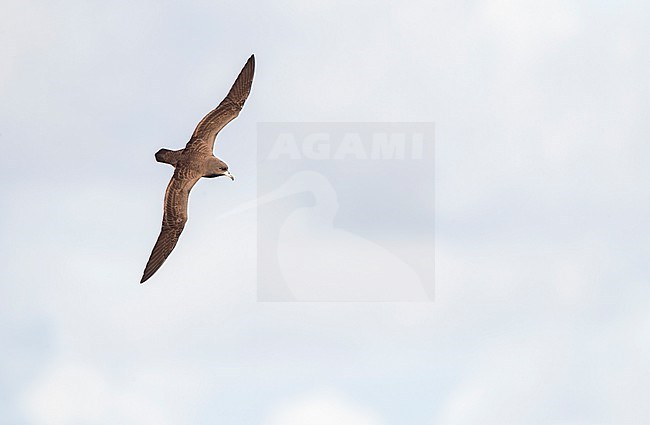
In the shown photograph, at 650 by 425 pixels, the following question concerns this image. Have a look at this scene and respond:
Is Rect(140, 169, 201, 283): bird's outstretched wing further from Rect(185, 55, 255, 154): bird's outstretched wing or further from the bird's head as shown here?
Rect(185, 55, 255, 154): bird's outstretched wing

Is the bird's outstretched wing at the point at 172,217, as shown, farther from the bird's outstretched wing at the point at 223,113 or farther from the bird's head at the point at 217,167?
the bird's outstretched wing at the point at 223,113

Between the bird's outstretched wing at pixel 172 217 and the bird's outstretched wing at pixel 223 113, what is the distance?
146cm

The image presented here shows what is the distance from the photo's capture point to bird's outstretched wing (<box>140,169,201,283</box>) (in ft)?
147

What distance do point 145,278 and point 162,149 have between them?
5513 mm

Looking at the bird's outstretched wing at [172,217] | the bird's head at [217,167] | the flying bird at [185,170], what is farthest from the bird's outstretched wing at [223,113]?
the bird's outstretched wing at [172,217]

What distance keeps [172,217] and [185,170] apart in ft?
7.39

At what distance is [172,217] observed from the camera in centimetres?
4538

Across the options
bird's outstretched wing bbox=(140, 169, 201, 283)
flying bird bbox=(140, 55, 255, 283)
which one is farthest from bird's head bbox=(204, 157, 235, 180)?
bird's outstretched wing bbox=(140, 169, 201, 283)

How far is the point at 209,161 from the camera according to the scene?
4453 cm

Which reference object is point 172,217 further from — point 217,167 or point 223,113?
point 223,113

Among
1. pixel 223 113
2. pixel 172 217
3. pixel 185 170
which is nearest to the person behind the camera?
pixel 185 170

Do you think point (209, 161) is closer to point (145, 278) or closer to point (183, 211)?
point (183, 211)

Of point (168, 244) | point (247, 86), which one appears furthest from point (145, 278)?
point (247, 86)

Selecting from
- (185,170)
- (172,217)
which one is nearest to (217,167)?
(185,170)
